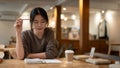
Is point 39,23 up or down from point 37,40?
up

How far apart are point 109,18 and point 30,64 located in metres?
9.21

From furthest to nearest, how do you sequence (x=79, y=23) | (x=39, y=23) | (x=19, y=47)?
(x=79, y=23)
(x=39, y=23)
(x=19, y=47)

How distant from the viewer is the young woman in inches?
80.5

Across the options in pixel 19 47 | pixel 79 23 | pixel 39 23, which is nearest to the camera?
pixel 19 47

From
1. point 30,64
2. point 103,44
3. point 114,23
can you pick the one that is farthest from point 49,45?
point 114,23

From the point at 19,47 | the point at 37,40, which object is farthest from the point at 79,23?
the point at 19,47

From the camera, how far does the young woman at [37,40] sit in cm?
204

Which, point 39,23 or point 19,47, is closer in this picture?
point 19,47

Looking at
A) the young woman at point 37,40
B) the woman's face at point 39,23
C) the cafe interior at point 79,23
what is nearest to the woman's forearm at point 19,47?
the young woman at point 37,40

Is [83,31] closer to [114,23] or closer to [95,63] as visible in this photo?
[95,63]

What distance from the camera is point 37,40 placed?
213 cm

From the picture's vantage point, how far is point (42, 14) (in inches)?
80.7

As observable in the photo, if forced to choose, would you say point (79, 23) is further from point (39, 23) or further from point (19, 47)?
point (19, 47)

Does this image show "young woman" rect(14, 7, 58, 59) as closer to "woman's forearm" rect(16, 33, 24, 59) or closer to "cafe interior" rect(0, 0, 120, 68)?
"woman's forearm" rect(16, 33, 24, 59)
